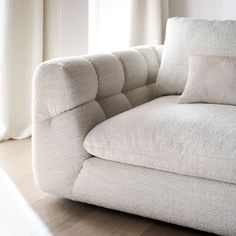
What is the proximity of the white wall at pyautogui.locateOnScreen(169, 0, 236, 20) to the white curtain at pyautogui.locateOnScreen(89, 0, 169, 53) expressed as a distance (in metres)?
0.09

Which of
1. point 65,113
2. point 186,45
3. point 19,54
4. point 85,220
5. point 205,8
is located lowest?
point 85,220

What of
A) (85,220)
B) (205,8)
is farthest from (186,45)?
(85,220)

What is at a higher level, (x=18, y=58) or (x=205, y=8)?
(x=205, y=8)

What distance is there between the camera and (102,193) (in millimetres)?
1754

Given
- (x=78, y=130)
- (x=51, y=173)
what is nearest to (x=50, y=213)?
(x=51, y=173)

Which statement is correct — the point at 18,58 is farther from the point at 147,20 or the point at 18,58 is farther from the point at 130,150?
the point at 130,150

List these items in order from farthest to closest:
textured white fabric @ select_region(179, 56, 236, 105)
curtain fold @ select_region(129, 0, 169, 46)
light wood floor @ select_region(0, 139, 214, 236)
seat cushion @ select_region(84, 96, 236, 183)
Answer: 1. curtain fold @ select_region(129, 0, 169, 46)
2. textured white fabric @ select_region(179, 56, 236, 105)
3. light wood floor @ select_region(0, 139, 214, 236)
4. seat cushion @ select_region(84, 96, 236, 183)

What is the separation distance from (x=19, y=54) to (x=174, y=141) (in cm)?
151

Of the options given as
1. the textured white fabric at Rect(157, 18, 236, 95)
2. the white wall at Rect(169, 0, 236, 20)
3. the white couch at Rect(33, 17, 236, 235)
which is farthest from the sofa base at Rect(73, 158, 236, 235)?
the white wall at Rect(169, 0, 236, 20)

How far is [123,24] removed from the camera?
10.0 ft

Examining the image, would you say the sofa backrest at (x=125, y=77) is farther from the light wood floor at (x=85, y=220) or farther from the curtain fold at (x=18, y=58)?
the curtain fold at (x=18, y=58)

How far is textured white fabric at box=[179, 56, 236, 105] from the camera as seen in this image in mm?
1966

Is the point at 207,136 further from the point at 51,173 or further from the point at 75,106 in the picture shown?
the point at 51,173

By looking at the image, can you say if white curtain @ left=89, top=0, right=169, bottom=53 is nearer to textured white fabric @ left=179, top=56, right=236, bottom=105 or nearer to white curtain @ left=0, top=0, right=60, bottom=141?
white curtain @ left=0, top=0, right=60, bottom=141
